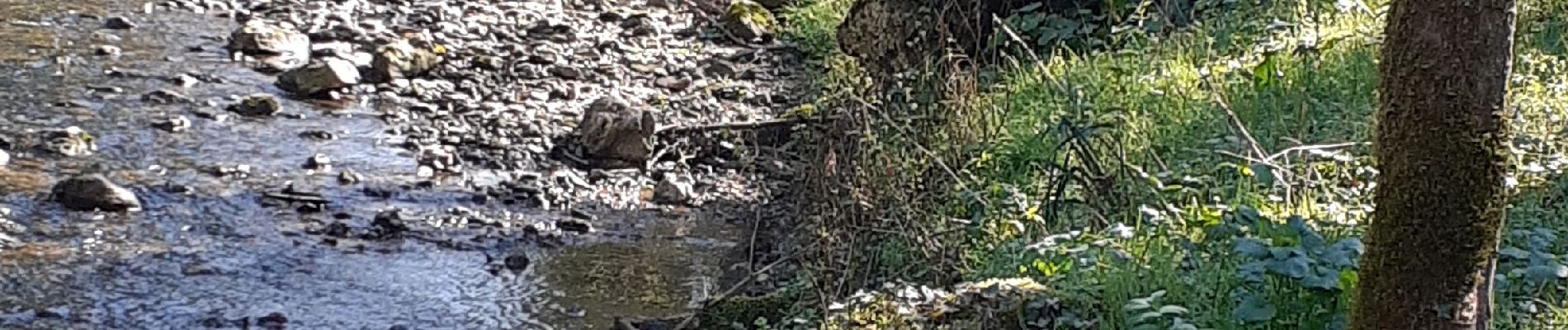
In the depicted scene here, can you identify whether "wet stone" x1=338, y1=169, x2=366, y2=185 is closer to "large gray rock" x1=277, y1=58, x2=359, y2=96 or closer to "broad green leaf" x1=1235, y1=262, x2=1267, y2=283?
"large gray rock" x1=277, y1=58, x2=359, y2=96

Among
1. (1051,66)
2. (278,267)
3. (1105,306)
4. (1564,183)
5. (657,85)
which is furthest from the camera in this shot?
(657,85)

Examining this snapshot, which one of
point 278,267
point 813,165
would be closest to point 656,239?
point 813,165

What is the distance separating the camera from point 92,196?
5.78 m

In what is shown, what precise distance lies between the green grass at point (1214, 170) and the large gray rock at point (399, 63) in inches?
82.2

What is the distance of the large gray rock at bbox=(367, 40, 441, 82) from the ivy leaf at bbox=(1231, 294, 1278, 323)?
5.07m

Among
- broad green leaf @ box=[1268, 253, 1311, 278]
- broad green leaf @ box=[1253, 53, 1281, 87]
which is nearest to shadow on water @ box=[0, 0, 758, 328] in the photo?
broad green leaf @ box=[1253, 53, 1281, 87]

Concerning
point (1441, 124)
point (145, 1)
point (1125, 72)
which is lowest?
point (145, 1)

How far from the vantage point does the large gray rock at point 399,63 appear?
7.96 meters

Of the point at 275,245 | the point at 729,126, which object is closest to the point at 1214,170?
the point at 729,126

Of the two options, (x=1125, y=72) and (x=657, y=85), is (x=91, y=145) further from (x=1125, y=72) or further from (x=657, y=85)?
(x=1125, y=72)

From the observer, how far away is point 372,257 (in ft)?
18.0

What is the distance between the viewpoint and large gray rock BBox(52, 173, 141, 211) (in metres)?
5.77

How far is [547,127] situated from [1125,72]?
2.20 meters

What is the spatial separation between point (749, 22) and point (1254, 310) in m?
6.05
